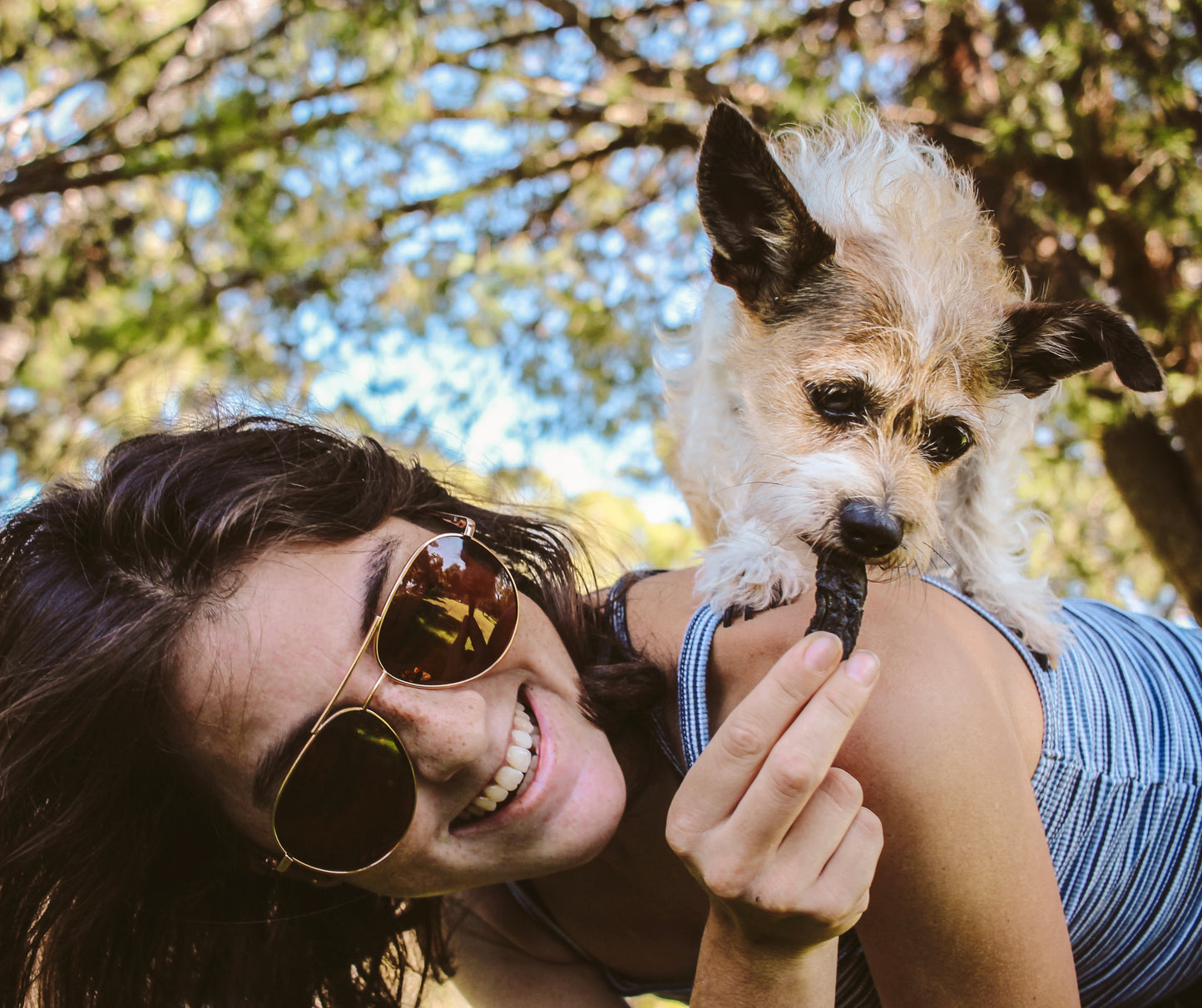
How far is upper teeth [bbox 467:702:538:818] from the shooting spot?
6.10ft

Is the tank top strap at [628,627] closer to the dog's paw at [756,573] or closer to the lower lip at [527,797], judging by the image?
the dog's paw at [756,573]

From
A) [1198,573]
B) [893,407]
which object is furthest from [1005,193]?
[893,407]

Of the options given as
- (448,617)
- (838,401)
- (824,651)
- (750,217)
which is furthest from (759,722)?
(750,217)

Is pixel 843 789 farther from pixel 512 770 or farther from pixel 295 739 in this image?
pixel 295 739

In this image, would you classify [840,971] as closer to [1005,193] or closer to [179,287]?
[1005,193]

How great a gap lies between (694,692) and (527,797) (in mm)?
425

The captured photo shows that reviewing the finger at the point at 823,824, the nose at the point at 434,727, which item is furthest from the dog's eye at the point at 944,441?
the nose at the point at 434,727

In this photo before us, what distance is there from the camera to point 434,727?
70.9 inches

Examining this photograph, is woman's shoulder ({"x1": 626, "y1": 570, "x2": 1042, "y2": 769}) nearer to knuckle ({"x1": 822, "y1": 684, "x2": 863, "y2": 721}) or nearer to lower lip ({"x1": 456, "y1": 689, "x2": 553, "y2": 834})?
knuckle ({"x1": 822, "y1": 684, "x2": 863, "y2": 721})

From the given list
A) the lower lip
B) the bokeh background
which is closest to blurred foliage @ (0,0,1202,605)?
the bokeh background

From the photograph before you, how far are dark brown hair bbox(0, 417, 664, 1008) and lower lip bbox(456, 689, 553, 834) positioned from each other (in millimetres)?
152

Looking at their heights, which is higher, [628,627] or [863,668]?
[863,668]

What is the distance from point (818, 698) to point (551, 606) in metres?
0.95

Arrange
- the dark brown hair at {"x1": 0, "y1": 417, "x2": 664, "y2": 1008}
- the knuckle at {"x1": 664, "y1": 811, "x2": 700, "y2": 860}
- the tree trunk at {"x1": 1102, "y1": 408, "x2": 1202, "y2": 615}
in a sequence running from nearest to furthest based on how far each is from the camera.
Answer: the knuckle at {"x1": 664, "y1": 811, "x2": 700, "y2": 860}, the dark brown hair at {"x1": 0, "y1": 417, "x2": 664, "y2": 1008}, the tree trunk at {"x1": 1102, "y1": 408, "x2": 1202, "y2": 615}
